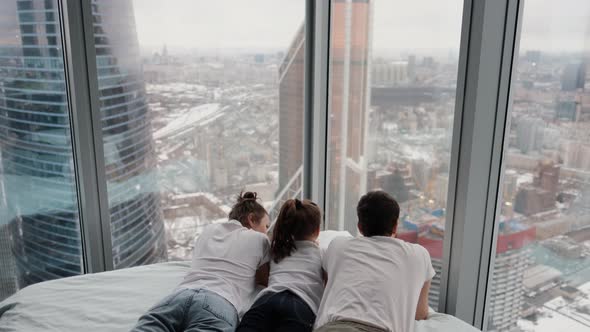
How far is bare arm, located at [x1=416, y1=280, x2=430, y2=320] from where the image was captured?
5.18 feet

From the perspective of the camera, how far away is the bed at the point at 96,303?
1548 mm

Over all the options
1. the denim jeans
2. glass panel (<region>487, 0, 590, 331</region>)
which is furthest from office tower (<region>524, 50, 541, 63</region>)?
the denim jeans

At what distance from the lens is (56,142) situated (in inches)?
89.6

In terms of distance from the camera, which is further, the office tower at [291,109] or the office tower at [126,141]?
the office tower at [291,109]

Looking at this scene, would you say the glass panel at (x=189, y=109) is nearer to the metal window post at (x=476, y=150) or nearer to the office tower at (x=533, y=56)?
the metal window post at (x=476, y=150)

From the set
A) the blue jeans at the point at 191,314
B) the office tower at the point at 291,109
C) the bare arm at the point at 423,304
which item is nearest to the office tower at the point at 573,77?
the bare arm at the point at 423,304

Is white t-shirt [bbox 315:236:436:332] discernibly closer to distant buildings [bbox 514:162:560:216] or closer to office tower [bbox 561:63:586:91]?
distant buildings [bbox 514:162:560:216]

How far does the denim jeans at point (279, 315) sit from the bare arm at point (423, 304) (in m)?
0.38

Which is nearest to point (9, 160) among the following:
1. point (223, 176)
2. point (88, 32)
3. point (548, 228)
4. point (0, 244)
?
point (0, 244)

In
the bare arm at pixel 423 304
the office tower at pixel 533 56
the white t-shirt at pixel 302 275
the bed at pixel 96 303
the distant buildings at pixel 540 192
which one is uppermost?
the office tower at pixel 533 56

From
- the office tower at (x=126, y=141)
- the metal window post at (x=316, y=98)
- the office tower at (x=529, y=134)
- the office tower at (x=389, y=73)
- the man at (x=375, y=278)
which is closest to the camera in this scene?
the man at (x=375, y=278)

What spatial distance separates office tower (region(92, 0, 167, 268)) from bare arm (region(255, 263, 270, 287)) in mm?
981

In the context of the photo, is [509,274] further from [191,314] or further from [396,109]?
[191,314]

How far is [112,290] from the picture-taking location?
1.81 metres
